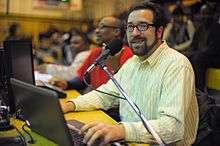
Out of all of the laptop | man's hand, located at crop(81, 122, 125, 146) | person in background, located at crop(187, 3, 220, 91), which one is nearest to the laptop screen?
the laptop

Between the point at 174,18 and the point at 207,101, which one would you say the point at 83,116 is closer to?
the point at 207,101

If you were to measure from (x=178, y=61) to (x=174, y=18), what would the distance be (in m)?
3.89

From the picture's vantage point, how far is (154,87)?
181 cm

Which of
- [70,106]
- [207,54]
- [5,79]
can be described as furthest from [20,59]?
[207,54]

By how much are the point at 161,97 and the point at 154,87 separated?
92mm

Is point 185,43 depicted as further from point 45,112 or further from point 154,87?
point 45,112

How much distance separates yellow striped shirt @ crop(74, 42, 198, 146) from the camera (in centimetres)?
Result: 154

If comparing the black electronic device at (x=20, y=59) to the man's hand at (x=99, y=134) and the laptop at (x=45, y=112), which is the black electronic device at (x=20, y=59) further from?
the man's hand at (x=99, y=134)

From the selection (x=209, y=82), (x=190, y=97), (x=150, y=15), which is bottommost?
(x=209, y=82)

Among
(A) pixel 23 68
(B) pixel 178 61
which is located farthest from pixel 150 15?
(A) pixel 23 68

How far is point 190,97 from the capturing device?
5.52 feet

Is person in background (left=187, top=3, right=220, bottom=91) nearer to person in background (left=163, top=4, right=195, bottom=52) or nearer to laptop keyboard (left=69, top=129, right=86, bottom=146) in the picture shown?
person in background (left=163, top=4, right=195, bottom=52)

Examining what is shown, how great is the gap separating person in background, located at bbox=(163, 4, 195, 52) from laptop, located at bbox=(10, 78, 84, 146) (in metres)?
3.86

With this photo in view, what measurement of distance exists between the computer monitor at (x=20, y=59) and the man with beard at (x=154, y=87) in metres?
0.30
